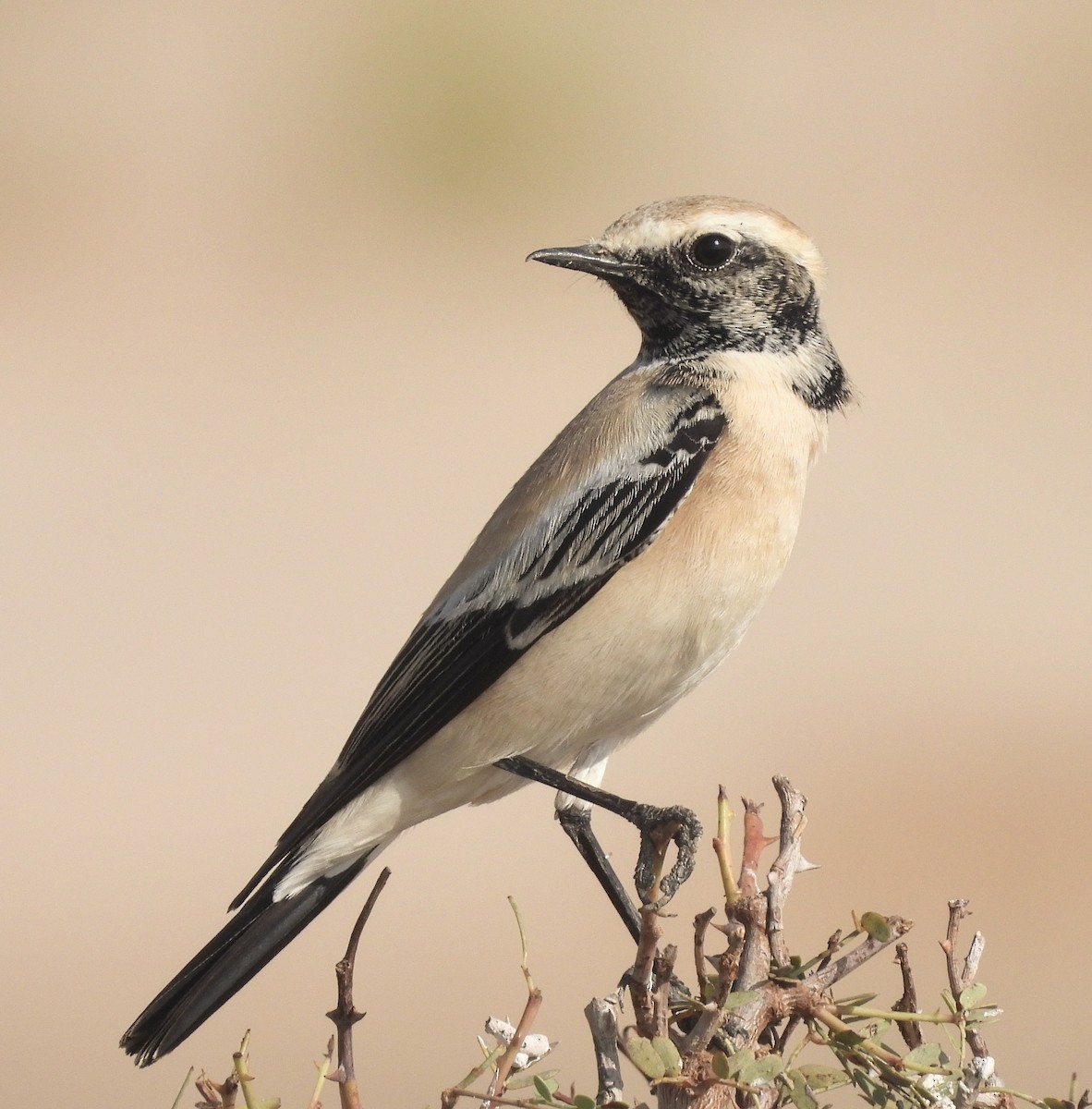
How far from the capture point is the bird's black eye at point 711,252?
13.2ft

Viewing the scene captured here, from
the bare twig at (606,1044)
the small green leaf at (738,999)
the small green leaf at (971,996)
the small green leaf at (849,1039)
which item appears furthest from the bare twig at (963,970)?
the bare twig at (606,1044)

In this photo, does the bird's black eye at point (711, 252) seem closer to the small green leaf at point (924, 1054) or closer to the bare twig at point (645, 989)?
the bare twig at point (645, 989)

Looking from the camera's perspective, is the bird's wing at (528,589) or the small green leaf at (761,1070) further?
the bird's wing at (528,589)

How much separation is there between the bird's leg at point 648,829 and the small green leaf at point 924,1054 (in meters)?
0.51

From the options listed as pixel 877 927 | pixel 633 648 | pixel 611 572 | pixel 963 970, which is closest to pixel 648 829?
pixel 633 648

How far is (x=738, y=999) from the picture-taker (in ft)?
7.21

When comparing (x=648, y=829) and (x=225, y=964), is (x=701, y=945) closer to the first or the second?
(x=648, y=829)

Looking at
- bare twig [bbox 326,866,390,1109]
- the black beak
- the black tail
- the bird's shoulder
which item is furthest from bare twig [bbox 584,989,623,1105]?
the black beak

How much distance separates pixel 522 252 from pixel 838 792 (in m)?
7.35

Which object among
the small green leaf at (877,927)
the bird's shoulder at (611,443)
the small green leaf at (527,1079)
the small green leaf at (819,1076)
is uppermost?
the bird's shoulder at (611,443)

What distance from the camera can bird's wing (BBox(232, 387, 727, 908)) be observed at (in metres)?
3.71

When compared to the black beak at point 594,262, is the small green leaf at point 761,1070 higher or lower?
lower

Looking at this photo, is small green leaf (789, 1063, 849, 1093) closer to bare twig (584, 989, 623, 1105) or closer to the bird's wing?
bare twig (584, 989, 623, 1105)

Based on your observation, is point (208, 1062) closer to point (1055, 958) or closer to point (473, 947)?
point (473, 947)
